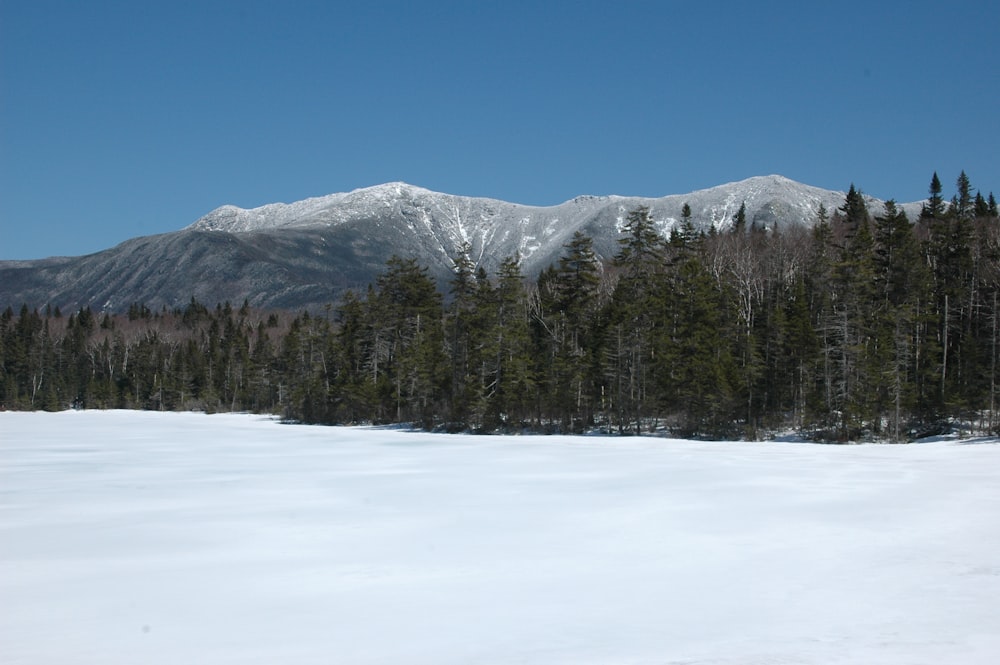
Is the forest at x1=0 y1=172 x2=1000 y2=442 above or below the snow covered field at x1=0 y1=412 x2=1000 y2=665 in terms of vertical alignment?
above

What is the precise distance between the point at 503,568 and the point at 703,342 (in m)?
39.2

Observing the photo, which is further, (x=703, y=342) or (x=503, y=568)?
(x=703, y=342)

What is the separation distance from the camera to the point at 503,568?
11797 mm

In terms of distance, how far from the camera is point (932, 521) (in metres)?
15.2

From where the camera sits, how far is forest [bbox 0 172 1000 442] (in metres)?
42.9

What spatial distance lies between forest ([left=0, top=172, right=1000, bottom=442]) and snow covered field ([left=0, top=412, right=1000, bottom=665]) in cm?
2126

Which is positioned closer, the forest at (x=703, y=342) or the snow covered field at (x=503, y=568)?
the snow covered field at (x=503, y=568)

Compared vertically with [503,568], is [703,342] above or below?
above

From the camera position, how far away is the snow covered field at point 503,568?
8.39m

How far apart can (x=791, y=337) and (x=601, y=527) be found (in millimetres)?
35656

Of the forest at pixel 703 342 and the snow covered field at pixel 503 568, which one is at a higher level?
the forest at pixel 703 342

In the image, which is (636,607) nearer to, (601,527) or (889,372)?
(601,527)

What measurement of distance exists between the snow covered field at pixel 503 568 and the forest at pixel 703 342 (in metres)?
21.3

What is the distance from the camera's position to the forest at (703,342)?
42875mm
